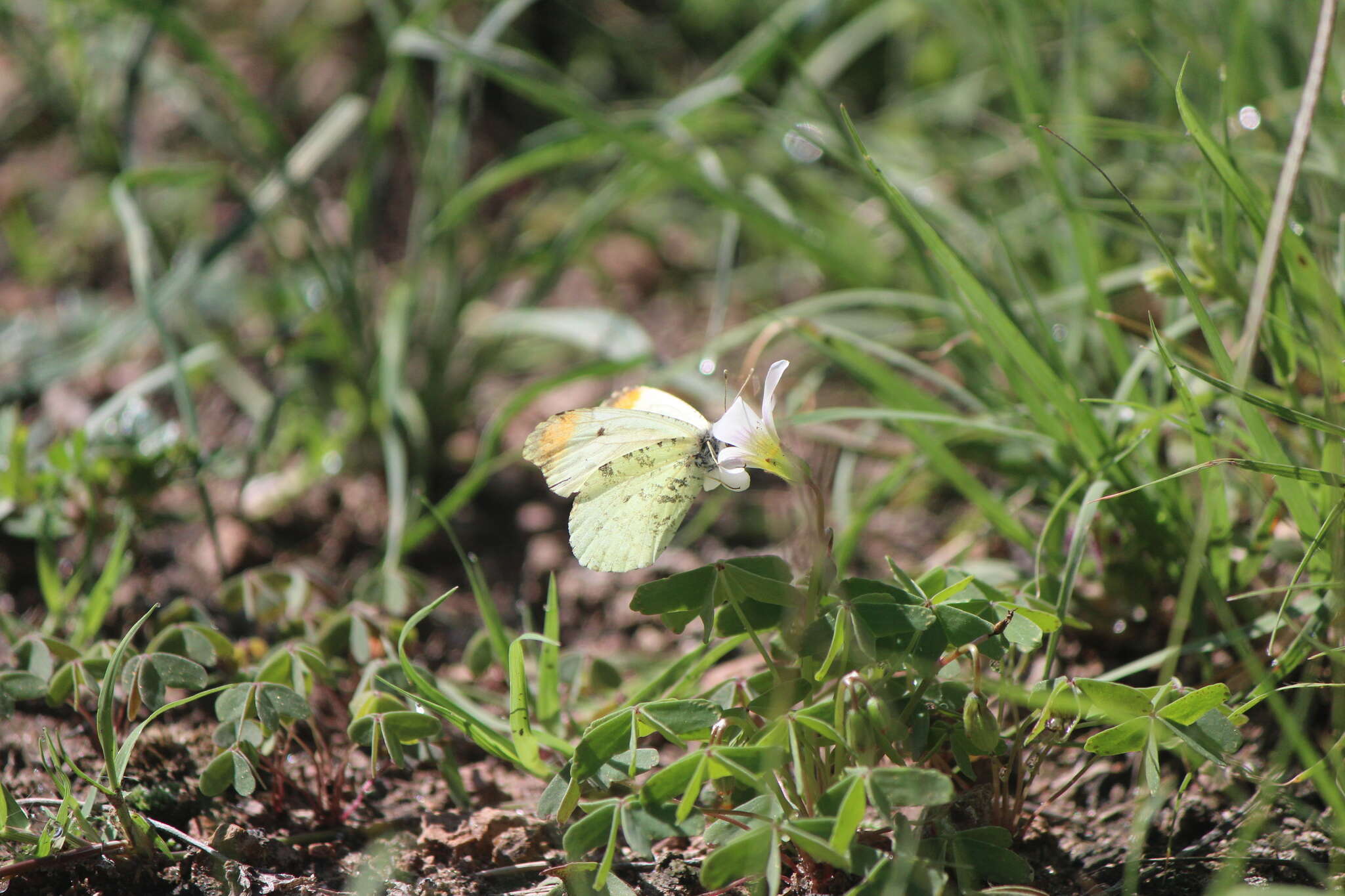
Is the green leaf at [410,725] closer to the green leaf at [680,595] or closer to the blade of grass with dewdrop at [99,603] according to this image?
the green leaf at [680,595]

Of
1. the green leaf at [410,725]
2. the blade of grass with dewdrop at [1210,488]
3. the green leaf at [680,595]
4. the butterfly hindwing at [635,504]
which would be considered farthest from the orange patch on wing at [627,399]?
the blade of grass with dewdrop at [1210,488]

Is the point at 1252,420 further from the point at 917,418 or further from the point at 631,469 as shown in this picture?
the point at 631,469

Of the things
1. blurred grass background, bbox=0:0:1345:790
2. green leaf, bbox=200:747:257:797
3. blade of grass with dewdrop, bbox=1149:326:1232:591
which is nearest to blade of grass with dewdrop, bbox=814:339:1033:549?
blurred grass background, bbox=0:0:1345:790

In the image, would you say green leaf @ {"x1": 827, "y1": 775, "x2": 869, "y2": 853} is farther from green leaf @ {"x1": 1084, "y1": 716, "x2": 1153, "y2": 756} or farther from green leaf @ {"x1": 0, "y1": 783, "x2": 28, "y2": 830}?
green leaf @ {"x1": 0, "y1": 783, "x2": 28, "y2": 830}

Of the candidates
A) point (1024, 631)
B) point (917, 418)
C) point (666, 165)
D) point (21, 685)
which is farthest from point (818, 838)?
point (666, 165)

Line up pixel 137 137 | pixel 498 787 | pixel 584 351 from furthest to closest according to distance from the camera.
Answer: pixel 137 137
pixel 584 351
pixel 498 787

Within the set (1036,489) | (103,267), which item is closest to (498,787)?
(1036,489)

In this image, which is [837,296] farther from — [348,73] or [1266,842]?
[348,73]
